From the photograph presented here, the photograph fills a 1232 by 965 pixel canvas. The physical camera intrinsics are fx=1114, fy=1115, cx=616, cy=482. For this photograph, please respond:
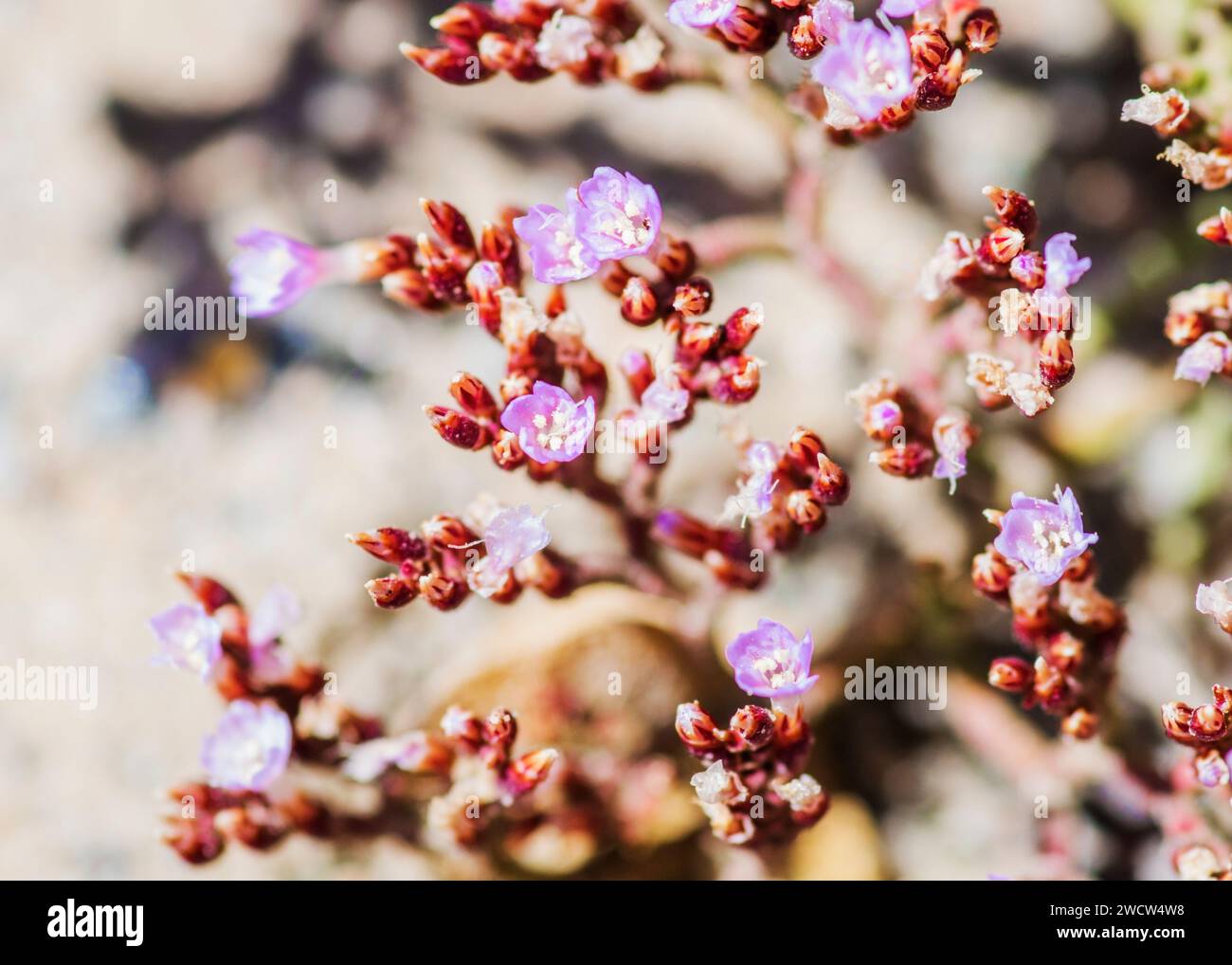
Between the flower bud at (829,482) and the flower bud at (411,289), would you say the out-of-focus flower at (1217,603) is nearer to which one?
the flower bud at (829,482)

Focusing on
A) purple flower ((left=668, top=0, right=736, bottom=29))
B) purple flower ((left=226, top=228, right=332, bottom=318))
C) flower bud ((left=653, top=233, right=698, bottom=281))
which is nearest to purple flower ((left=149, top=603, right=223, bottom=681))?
purple flower ((left=226, top=228, right=332, bottom=318))

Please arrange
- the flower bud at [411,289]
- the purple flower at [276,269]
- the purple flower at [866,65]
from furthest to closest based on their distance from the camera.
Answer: the purple flower at [276,269], the flower bud at [411,289], the purple flower at [866,65]

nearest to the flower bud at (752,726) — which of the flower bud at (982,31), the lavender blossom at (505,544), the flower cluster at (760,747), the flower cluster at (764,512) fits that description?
the flower cluster at (760,747)

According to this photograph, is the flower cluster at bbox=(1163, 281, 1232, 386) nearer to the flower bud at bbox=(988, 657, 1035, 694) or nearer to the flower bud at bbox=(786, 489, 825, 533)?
the flower bud at bbox=(988, 657, 1035, 694)

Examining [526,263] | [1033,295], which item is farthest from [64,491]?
[1033,295]

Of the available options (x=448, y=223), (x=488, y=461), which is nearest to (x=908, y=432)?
(x=448, y=223)

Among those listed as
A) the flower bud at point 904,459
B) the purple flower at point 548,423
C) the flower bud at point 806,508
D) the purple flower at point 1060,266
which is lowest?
the flower bud at point 806,508
